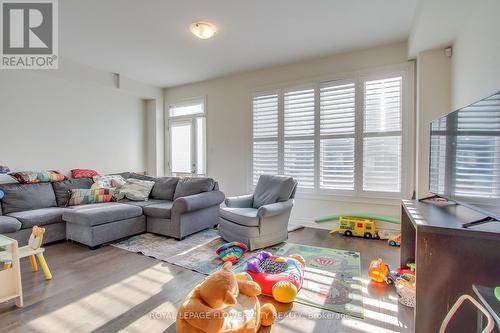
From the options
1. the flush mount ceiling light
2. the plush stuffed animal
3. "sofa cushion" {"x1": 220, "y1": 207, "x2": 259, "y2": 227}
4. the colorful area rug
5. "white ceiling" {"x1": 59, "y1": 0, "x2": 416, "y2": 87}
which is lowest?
the colorful area rug

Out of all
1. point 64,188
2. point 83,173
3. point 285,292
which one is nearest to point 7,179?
point 64,188

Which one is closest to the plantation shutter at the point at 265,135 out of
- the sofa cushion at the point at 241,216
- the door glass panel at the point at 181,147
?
the sofa cushion at the point at 241,216

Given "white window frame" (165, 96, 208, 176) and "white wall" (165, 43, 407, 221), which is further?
"white window frame" (165, 96, 208, 176)

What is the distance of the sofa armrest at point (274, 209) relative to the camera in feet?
9.38

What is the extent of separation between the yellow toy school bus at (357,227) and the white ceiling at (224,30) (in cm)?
240

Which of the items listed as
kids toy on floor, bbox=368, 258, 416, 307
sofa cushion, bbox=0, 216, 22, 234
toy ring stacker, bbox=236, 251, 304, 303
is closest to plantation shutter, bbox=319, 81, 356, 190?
kids toy on floor, bbox=368, 258, 416, 307

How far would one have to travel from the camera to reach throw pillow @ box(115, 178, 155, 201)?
398 cm

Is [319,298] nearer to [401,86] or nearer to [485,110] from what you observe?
[485,110]

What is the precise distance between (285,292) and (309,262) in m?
0.84

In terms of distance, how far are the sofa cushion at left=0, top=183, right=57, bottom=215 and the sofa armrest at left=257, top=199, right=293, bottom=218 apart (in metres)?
2.98

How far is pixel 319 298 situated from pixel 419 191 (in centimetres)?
203

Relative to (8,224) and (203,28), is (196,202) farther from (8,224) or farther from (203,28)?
(203,28)

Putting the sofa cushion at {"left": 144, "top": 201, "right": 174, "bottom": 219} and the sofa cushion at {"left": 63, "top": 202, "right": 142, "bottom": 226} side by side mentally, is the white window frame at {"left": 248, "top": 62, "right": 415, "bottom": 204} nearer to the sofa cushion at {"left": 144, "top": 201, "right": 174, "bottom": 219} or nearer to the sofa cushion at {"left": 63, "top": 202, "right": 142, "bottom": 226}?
the sofa cushion at {"left": 144, "top": 201, "right": 174, "bottom": 219}

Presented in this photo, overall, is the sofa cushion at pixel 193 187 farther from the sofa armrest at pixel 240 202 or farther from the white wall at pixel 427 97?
the white wall at pixel 427 97
